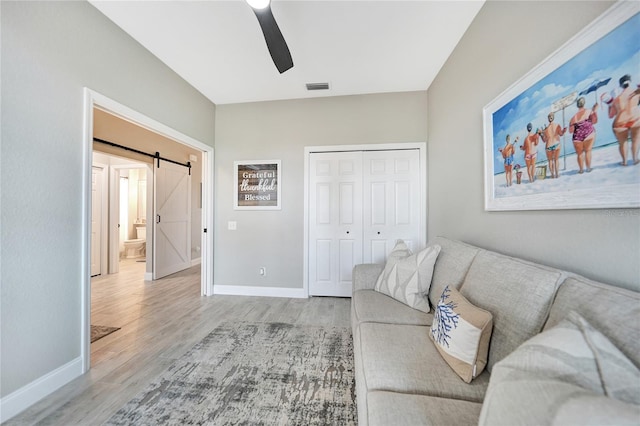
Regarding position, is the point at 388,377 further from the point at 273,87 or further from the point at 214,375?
the point at 273,87

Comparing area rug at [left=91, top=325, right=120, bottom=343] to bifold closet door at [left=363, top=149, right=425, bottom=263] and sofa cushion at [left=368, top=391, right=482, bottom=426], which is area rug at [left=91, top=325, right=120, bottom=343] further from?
bifold closet door at [left=363, top=149, right=425, bottom=263]

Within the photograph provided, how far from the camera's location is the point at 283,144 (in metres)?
3.25

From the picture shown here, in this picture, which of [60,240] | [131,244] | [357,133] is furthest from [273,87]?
[131,244]

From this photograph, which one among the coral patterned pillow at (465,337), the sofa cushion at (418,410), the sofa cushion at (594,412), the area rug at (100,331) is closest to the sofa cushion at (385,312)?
the coral patterned pillow at (465,337)

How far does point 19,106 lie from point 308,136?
247 cm

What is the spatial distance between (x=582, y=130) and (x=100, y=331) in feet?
12.4

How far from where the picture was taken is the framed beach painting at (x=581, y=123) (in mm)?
849

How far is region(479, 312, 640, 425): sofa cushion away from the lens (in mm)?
500

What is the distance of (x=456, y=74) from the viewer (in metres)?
2.17

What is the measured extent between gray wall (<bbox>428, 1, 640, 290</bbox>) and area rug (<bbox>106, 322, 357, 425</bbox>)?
1.38 metres

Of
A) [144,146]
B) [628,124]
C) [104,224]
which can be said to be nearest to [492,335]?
[628,124]

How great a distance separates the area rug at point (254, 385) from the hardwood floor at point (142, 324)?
0.17 m

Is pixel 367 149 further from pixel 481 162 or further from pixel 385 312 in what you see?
pixel 385 312

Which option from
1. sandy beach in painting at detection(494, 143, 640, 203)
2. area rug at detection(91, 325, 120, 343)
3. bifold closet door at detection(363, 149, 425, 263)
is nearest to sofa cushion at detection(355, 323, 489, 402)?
sandy beach in painting at detection(494, 143, 640, 203)
